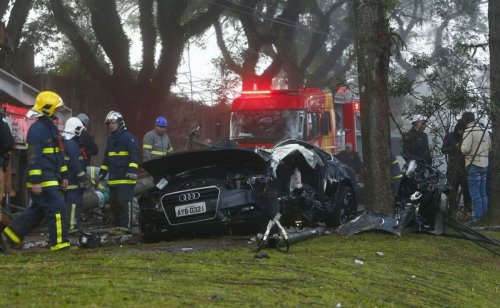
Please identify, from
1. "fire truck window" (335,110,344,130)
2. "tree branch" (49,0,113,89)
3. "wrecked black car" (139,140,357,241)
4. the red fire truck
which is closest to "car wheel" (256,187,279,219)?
"wrecked black car" (139,140,357,241)

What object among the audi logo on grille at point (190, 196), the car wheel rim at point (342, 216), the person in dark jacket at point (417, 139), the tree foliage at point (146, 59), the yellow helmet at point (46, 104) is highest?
the tree foliage at point (146, 59)

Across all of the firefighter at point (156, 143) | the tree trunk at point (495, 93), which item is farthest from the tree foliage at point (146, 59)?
the tree trunk at point (495, 93)

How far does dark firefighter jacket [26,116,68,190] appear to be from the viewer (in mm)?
8641

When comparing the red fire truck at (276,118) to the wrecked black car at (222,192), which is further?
the red fire truck at (276,118)

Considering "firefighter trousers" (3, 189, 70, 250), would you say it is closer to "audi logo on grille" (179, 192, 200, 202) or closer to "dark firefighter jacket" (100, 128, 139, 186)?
"audi logo on grille" (179, 192, 200, 202)

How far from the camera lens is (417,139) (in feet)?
43.4

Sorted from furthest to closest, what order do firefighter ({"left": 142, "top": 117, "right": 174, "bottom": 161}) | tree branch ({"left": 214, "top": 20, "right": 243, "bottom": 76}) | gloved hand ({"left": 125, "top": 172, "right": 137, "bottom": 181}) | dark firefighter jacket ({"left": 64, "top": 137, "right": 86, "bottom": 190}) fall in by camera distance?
tree branch ({"left": 214, "top": 20, "right": 243, "bottom": 76}) < firefighter ({"left": 142, "top": 117, "right": 174, "bottom": 161}) < gloved hand ({"left": 125, "top": 172, "right": 137, "bottom": 181}) < dark firefighter jacket ({"left": 64, "top": 137, "right": 86, "bottom": 190})

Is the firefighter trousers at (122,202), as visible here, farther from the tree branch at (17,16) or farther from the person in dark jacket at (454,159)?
the tree branch at (17,16)

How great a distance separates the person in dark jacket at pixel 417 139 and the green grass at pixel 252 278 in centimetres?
384

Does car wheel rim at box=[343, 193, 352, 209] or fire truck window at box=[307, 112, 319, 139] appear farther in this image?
fire truck window at box=[307, 112, 319, 139]

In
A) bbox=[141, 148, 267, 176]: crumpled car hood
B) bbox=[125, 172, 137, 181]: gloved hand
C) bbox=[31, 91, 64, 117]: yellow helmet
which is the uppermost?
bbox=[31, 91, 64, 117]: yellow helmet

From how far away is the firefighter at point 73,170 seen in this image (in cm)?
1039

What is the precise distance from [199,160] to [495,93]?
216 inches

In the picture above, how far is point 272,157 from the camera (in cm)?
998
